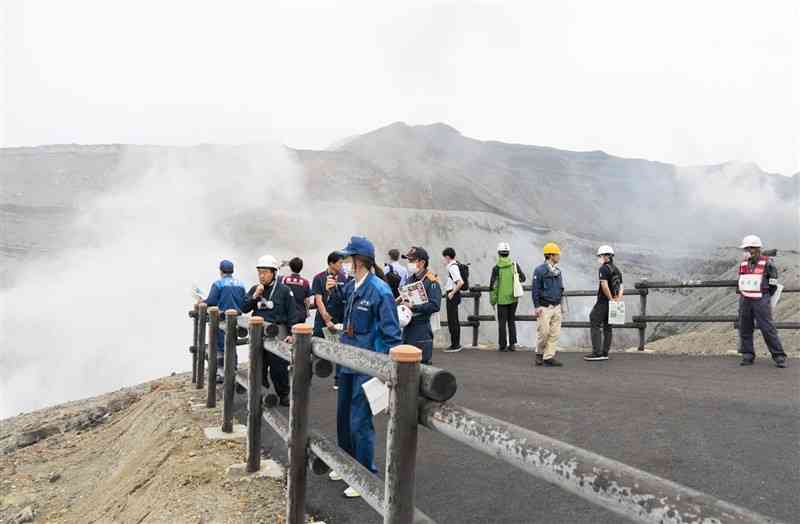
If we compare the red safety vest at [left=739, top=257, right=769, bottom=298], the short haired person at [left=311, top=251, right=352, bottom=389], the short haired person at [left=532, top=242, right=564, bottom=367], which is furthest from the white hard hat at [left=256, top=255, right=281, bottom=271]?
the red safety vest at [left=739, top=257, right=769, bottom=298]

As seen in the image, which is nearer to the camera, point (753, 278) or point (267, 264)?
point (267, 264)

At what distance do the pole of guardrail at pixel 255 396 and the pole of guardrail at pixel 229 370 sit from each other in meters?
0.99

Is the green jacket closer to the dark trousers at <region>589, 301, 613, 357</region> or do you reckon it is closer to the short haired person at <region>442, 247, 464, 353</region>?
the short haired person at <region>442, 247, 464, 353</region>

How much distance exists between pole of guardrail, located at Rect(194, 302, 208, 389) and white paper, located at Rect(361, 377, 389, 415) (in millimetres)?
5760

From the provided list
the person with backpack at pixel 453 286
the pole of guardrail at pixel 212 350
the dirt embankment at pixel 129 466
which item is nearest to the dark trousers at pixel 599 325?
the person with backpack at pixel 453 286

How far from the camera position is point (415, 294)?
6531mm

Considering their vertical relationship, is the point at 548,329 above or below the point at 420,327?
below

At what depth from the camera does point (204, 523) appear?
3740 millimetres

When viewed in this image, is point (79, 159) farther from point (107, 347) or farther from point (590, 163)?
point (590, 163)

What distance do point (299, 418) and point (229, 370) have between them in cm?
239

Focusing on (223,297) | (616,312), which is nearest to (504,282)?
(616,312)

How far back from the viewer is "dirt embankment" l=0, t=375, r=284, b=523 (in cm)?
410

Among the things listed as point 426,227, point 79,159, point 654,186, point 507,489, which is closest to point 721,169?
point 654,186

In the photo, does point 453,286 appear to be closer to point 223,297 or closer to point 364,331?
point 223,297
